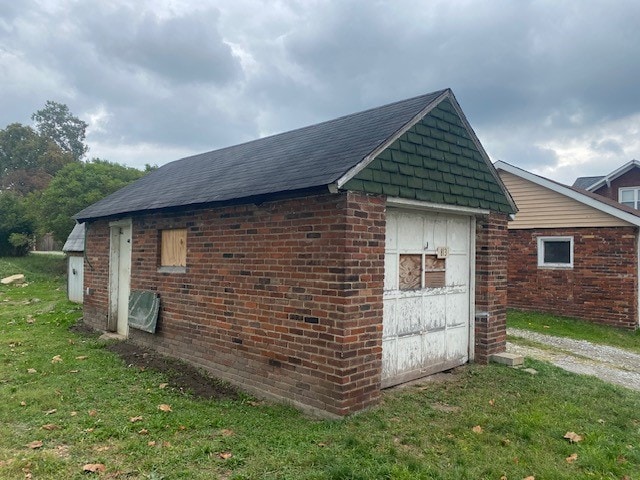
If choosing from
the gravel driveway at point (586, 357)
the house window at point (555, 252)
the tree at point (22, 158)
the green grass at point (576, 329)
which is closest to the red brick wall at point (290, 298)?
the gravel driveway at point (586, 357)

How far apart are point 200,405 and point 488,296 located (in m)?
4.59

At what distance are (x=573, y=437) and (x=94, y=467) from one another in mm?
4538

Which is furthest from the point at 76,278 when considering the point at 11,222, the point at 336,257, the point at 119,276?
the point at 11,222

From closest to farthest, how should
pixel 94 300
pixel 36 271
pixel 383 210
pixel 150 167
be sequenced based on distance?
pixel 383 210 → pixel 94 300 → pixel 36 271 → pixel 150 167

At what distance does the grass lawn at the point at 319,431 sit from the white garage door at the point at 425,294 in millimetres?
364

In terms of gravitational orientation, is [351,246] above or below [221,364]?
above

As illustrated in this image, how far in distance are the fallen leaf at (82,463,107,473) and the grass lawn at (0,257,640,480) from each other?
0.04 meters

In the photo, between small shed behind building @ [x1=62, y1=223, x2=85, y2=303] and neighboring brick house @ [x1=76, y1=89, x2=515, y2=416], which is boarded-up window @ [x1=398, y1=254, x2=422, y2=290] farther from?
small shed behind building @ [x1=62, y1=223, x2=85, y2=303]

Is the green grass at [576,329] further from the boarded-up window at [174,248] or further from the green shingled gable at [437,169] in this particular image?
the boarded-up window at [174,248]

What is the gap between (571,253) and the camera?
13.1 metres

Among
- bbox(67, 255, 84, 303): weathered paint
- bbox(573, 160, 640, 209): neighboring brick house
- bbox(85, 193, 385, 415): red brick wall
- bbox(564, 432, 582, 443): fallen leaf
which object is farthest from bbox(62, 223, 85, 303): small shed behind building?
bbox(573, 160, 640, 209): neighboring brick house

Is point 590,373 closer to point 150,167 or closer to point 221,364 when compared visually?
point 221,364

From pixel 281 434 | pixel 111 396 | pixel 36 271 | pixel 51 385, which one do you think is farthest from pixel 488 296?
pixel 36 271

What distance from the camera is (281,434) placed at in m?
4.62
